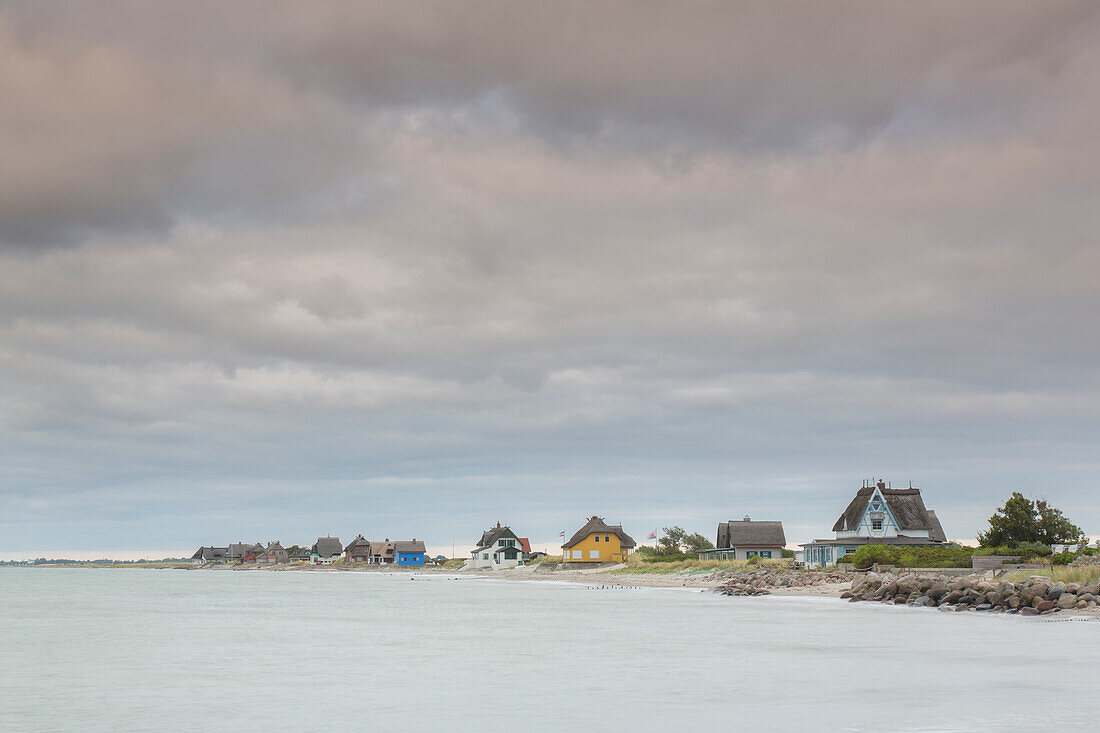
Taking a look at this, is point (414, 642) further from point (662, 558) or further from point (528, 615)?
point (662, 558)

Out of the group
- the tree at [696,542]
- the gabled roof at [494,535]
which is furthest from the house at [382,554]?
the tree at [696,542]

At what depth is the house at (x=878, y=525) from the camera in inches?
3093

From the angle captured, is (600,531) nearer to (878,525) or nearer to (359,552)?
(878,525)

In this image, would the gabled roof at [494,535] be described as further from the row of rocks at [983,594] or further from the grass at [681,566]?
the row of rocks at [983,594]

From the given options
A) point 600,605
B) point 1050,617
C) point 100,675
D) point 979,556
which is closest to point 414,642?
point 100,675

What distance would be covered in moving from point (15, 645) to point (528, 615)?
20.6 meters

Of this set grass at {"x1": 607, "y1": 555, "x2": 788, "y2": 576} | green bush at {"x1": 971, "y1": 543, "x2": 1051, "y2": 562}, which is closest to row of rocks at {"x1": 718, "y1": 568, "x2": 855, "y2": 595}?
green bush at {"x1": 971, "y1": 543, "x2": 1051, "y2": 562}

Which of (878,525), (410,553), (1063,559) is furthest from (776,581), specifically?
(410,553)

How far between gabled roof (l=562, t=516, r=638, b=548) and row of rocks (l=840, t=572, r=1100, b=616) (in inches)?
2724

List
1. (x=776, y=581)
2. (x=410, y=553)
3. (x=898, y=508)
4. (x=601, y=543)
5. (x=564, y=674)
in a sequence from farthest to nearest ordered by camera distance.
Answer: (x=410, y=553)
(x=601, y=543)
(x=898, y=508)
(x=776, y=581)
(x=564, y=674)

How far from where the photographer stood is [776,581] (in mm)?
62000

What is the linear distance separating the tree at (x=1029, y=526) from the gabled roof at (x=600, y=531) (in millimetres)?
58972

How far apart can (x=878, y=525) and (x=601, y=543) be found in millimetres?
43779

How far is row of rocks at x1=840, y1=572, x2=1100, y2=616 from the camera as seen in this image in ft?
111
